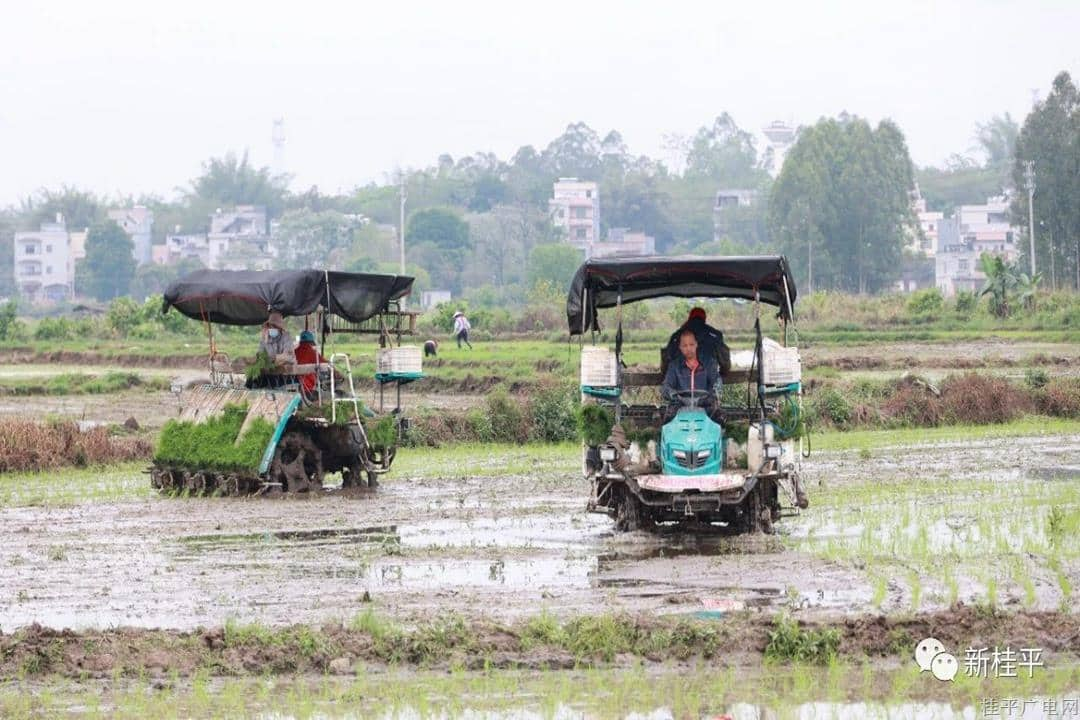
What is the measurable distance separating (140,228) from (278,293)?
4329 inches

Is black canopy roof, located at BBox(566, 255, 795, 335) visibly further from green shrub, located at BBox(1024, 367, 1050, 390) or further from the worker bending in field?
green shrub, located at BBox(1024, 367, 1050, 390)

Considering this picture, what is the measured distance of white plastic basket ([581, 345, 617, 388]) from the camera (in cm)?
1540

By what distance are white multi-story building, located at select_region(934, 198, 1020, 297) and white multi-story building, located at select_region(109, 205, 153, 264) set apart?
5600 centimetres

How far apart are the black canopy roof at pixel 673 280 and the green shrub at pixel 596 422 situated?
76 centimetres

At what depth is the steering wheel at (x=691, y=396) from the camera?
1541 cm

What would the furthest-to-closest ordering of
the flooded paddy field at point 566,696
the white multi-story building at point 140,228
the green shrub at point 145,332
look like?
the white multi-story building at point 140,228 → the green shrub at point 145,332 → the flooded paddy field at point 566,696

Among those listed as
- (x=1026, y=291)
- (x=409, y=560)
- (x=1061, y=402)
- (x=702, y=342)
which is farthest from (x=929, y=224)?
(x=409, y=560)

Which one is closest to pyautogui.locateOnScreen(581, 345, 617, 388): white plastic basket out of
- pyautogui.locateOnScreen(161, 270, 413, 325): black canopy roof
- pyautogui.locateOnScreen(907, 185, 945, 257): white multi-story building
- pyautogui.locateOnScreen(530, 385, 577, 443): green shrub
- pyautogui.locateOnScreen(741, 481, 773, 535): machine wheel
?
pyautogui.locateOnScreen(741, 481, 773, 535): machine wheel

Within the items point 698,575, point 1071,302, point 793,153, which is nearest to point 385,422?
point 698,575

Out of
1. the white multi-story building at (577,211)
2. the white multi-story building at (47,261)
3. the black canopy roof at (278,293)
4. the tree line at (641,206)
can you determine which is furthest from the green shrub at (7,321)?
the white multi-story building at (577,211)

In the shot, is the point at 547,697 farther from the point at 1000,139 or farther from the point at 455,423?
the point at 1000,139

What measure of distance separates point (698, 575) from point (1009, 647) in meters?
3.44

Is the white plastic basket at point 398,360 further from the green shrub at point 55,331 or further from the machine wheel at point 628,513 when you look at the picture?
the green shrub at point 55,331

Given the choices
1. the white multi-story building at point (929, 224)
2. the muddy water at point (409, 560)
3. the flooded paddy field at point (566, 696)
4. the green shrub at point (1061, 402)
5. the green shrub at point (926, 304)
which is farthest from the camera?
the white multi-story building at point (929, 224)
